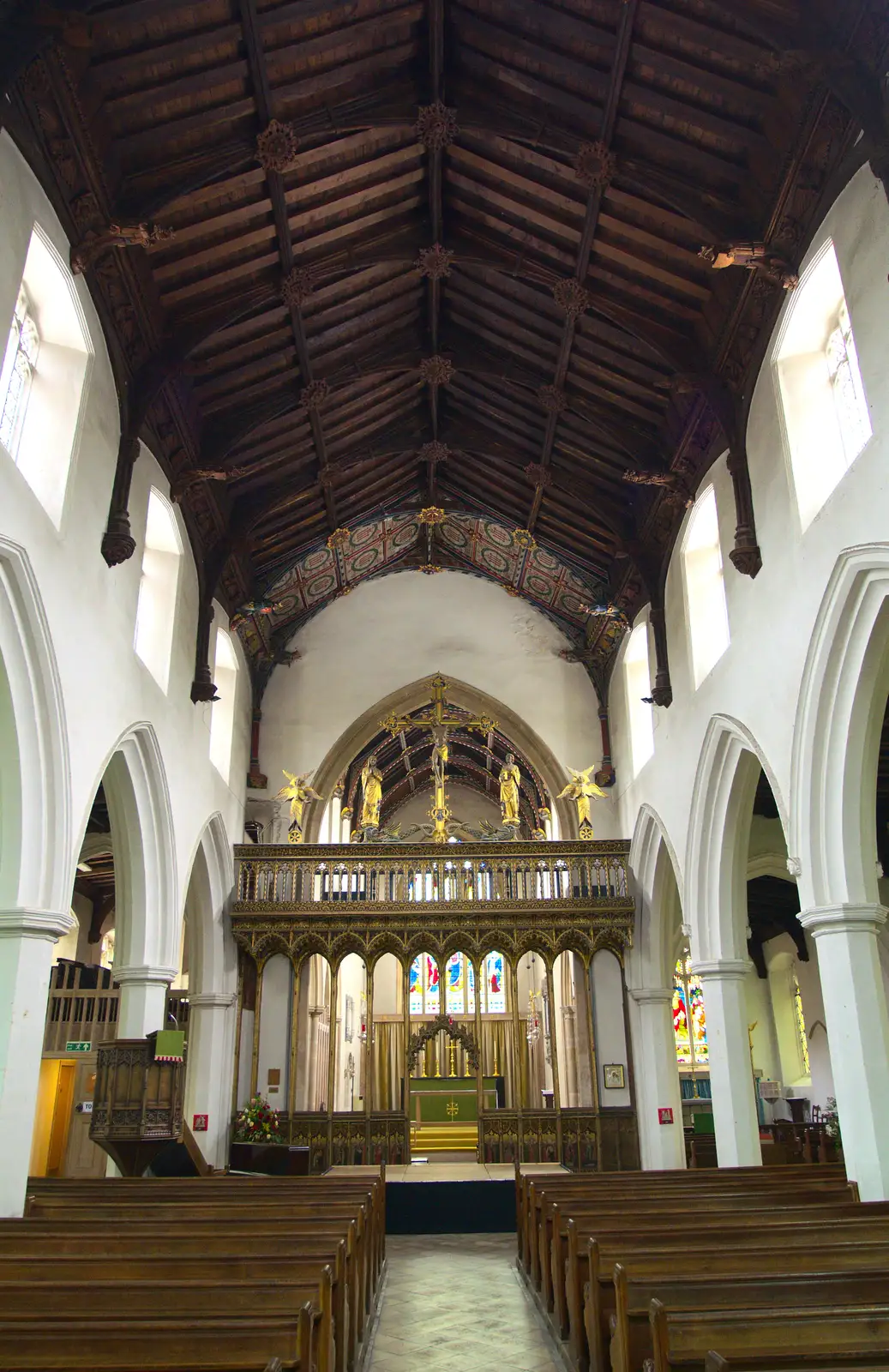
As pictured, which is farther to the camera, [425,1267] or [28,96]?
[425,1267]

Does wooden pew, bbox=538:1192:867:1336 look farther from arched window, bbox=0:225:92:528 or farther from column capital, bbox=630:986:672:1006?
column capital, bbox=630:986:672:1006

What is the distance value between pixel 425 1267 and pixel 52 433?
7.35 metres

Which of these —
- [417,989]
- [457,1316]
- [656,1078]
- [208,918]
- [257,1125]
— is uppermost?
[417,989]

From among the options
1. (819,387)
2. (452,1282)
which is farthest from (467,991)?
(819,387)

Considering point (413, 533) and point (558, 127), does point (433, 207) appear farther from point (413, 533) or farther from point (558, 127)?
point (413, 533)

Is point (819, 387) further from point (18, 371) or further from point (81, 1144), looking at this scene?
point (81, 1144)

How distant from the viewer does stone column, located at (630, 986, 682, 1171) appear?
1278 cm

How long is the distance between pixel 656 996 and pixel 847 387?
8.37 m

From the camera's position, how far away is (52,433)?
25.9 ft

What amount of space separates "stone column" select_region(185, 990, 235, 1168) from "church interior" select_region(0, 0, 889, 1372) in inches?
2.2

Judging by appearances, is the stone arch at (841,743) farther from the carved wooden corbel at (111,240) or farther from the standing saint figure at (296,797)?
the standing saint figure at (296,797)

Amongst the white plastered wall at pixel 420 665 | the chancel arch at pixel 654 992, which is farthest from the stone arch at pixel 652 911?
the white plastered wall at pixel 420 665

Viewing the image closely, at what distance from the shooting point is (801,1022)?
19969mm

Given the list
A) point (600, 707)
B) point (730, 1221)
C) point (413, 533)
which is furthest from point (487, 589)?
point (730, 1221)
